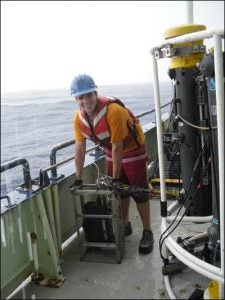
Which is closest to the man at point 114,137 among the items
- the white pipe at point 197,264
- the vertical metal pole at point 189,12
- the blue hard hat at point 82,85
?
the blue hard hat at point 82,85

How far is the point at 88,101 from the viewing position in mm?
2258

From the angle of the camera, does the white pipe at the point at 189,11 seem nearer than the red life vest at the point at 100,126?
Yes

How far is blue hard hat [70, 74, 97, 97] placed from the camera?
2.21 m

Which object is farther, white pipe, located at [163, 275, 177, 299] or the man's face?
the man's face

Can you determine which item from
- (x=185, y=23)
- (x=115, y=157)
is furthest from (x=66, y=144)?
(x=185, y=23)

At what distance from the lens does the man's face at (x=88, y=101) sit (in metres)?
2.25

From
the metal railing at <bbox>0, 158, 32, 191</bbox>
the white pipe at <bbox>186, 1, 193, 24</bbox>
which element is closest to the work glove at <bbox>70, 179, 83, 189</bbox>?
the metal railing at <bbox>0, 158, 32, 191</bbox>

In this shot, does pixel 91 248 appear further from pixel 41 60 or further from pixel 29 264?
pixel 41 60

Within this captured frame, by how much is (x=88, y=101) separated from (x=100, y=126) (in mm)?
183

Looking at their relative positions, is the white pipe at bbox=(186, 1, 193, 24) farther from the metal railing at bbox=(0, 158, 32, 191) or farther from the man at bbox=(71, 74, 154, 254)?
the metal railing at bbox=(0, 158, 32, 191)

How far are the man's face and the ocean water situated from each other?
0.23 m

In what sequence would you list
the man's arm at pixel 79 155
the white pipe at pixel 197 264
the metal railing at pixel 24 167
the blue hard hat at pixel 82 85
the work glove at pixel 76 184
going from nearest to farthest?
the white pipe at pixel 197 264, the metal railing at pixel 24 167, the blue hard hat at pixel 82 85, the work glove at pixel 76 184, the man's arm at pixel 79 155

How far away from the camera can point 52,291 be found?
2041 mm

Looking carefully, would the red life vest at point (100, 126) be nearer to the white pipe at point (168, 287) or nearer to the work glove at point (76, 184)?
the work glove at point (76, 184)
